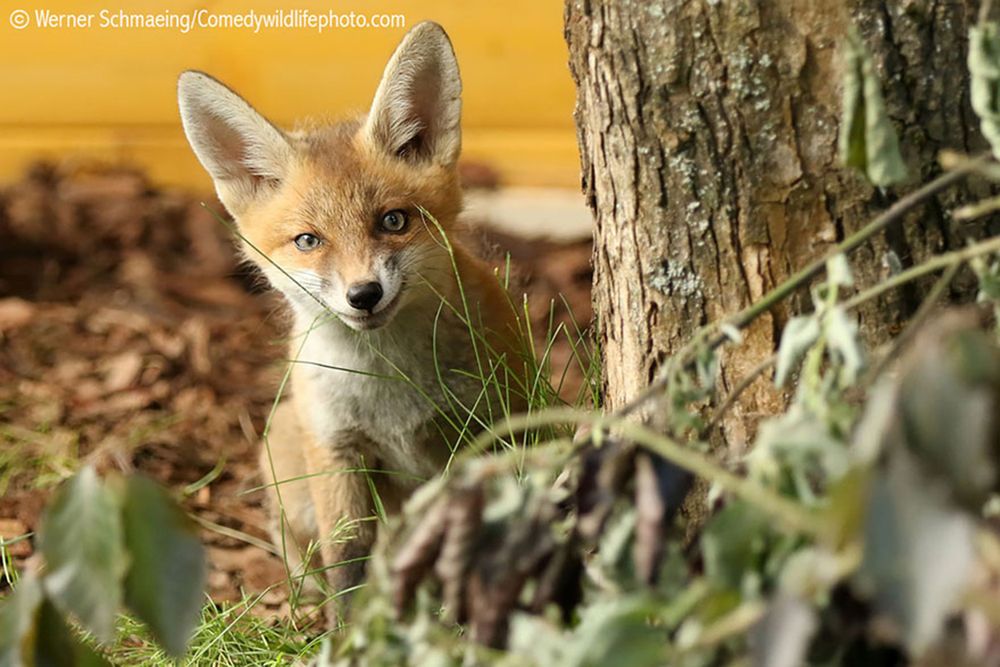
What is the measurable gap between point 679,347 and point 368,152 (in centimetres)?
150

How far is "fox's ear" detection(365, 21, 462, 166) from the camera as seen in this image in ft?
11.3

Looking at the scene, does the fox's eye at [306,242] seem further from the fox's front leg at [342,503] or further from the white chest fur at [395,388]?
the fox's front leg at [342,503]

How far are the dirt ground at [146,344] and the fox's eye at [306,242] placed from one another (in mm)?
586

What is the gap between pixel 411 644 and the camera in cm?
161

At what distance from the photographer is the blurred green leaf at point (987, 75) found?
5.64 feet

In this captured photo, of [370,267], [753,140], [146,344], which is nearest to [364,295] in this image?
[370,267]

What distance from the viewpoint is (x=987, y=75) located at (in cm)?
173

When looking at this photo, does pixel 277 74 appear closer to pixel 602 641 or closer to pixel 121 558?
pixel 121 558

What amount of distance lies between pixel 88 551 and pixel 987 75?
1332 mm

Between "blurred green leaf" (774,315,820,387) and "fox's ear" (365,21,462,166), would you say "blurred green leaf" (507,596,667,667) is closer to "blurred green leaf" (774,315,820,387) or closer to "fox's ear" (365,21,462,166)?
"blurred green leaf" (774,315,820,387)

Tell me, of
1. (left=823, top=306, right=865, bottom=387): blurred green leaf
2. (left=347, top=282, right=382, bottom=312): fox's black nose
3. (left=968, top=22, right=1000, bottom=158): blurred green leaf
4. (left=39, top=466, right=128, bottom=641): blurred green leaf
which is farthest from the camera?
(left=347, top=282, right=382, bottom=312): fox's black nose

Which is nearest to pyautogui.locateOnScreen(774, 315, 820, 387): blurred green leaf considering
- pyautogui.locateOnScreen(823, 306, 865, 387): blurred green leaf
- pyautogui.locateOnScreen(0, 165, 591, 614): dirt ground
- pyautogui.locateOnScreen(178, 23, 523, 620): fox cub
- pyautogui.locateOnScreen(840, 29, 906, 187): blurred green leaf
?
pyautogui.locateOnScreen(823, 306, 865, 387): blurred green leaf

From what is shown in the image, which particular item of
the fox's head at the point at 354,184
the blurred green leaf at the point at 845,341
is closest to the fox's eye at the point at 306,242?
the fox's head at the point at 354,184

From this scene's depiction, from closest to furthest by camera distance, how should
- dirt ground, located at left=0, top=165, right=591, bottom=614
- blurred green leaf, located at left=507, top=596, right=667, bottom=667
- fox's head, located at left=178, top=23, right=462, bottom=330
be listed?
blurred green leaf, located at left=507, top=596, right=667, bottom=667, fox's head, located at left=178, top=23, right=462, bottom=330, dirt ground, located at left=0, top=165, right=591, bottom=614
